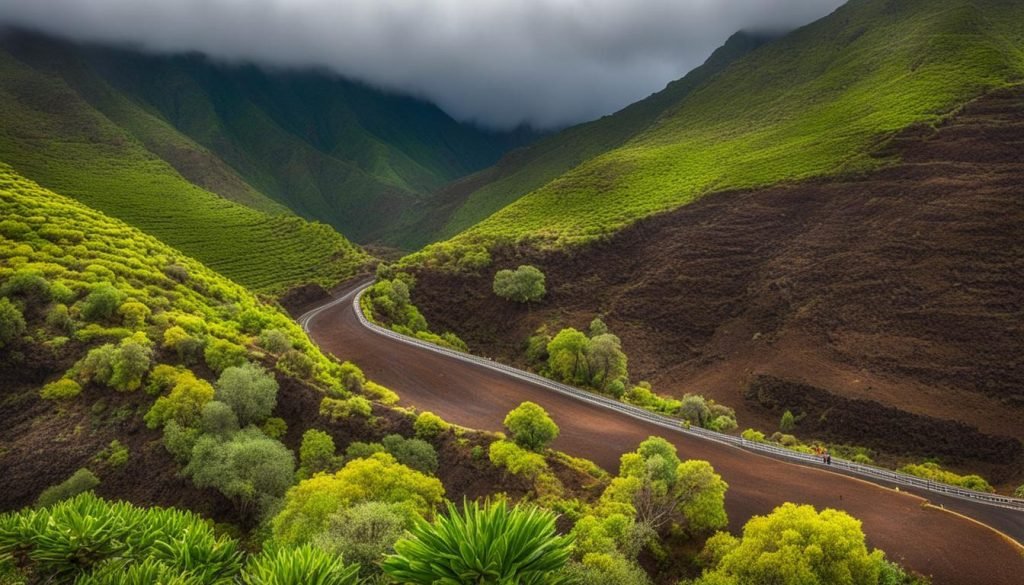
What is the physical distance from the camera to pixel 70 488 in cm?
1723

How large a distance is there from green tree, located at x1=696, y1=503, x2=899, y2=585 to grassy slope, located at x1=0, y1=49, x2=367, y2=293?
49071 millimetres

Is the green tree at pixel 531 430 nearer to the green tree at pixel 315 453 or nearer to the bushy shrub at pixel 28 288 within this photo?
the green tree at pixel 315 453

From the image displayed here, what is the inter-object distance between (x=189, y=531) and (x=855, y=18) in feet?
406

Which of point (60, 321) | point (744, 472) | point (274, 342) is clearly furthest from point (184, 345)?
point (744, 472)

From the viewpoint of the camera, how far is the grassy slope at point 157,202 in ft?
195

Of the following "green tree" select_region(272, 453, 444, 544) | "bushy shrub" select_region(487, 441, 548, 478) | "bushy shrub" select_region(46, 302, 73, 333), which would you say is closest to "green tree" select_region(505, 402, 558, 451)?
"bushy shrub" select_region(487, 441, 548, 478)

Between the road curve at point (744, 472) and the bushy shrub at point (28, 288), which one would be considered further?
the bushy shrub at point (28, 288)

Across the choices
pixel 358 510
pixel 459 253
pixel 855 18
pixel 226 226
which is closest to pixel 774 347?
pixel 459 253

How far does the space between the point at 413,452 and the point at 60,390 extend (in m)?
14.1

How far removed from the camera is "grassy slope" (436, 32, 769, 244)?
142500 millimetres

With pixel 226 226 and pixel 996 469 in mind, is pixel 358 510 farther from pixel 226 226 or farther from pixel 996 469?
pixel 226 226

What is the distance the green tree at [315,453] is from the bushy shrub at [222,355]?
479cm

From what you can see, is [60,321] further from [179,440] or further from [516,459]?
[516,459]

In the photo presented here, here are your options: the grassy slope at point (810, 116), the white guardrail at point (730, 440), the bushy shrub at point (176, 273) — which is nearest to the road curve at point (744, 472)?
the white guardrail at point (730, 440)
